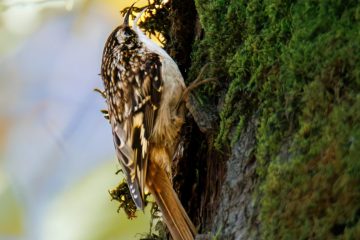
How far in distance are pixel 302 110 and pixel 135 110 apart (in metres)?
1.06

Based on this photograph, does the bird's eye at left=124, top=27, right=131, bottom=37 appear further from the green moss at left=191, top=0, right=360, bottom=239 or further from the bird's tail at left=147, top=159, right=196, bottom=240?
the green moss at left=191, top=0, right=360, bottom=239

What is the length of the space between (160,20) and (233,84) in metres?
0.80

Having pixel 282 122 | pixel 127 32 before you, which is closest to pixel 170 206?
pixel 282 122

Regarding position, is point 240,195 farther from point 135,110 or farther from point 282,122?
point 135,110

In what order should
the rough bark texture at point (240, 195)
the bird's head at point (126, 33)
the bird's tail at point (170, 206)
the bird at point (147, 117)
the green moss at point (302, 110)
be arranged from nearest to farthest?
the green moss at point (302, 110) → the rough bark texture at point (240, 195) → the bird's tail at point (170, 206) → the bird at point (147, 117) → the bird's head at point (126, 33)

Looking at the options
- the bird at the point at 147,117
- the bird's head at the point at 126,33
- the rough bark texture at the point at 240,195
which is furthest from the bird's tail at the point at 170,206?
the bird's head at the point at 126,33

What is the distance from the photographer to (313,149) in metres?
1.97

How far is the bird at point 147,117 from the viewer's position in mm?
2723

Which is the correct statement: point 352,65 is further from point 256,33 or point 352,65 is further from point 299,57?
point 256,33

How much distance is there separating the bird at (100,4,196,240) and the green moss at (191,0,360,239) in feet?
1.15

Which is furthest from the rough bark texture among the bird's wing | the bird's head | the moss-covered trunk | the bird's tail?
the bird's head

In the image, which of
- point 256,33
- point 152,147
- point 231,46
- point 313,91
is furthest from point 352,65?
point 152,147

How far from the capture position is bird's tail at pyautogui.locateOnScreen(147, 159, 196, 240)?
2621 millimetres

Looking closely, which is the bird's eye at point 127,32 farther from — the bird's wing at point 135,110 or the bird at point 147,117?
the bird's wing at point 135,110
